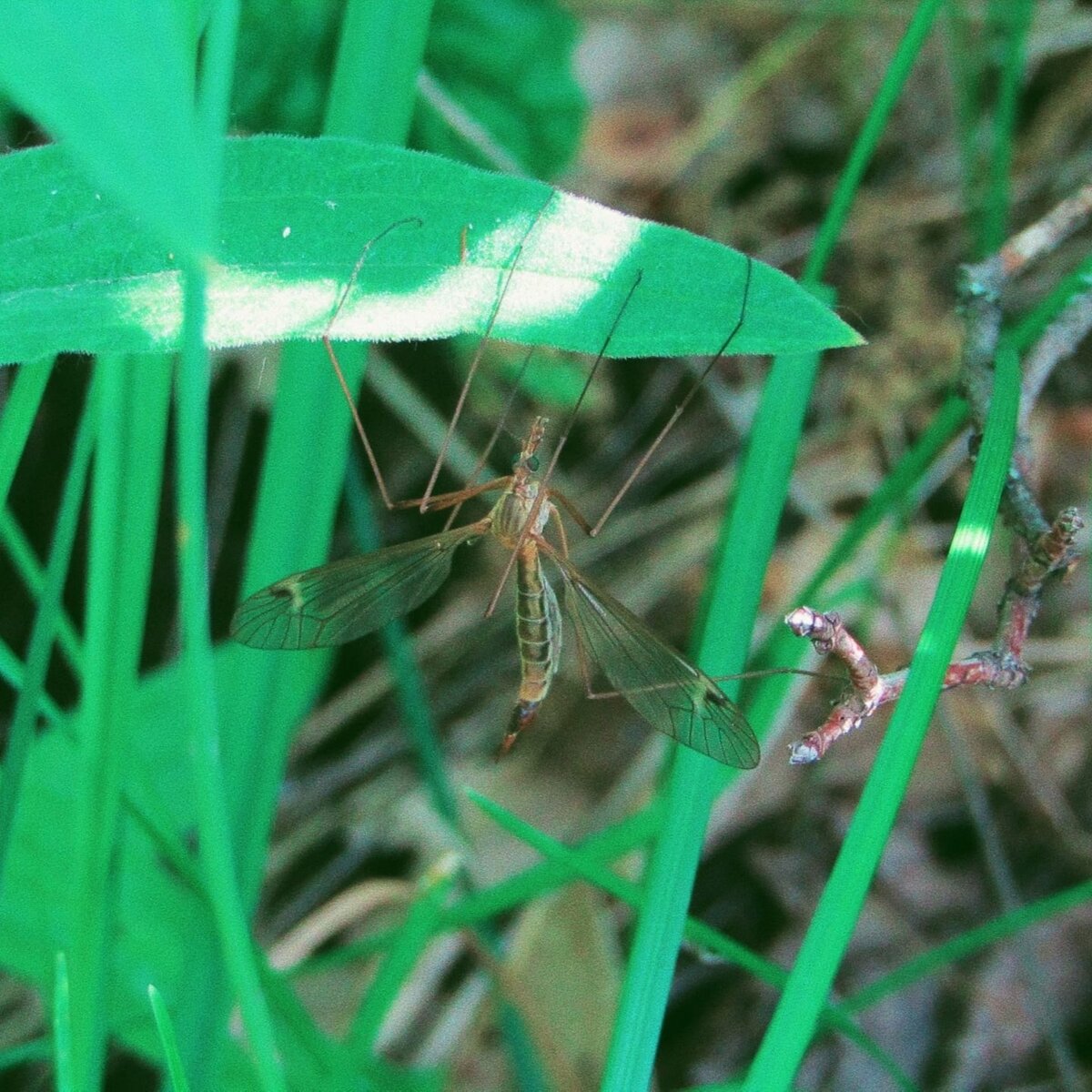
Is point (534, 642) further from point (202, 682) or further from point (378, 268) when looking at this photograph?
point (202, 682)

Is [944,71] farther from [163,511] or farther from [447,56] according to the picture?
[163,511]

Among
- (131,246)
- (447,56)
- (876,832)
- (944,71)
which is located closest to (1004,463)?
(876,832)

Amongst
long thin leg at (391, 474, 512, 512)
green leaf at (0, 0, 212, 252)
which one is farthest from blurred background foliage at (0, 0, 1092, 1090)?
green leaf at (0, 0, 212, 252)

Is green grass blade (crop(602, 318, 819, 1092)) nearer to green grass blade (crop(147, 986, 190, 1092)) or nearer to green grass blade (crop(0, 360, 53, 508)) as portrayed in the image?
green grass blade (crop(147, 986, 190, 1092))

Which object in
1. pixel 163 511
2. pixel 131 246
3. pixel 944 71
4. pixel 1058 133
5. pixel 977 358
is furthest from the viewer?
pixel 944 71

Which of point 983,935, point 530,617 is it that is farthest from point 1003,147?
point 983,935

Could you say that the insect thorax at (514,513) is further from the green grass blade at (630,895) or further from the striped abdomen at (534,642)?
the green grass blade at (630,895)
